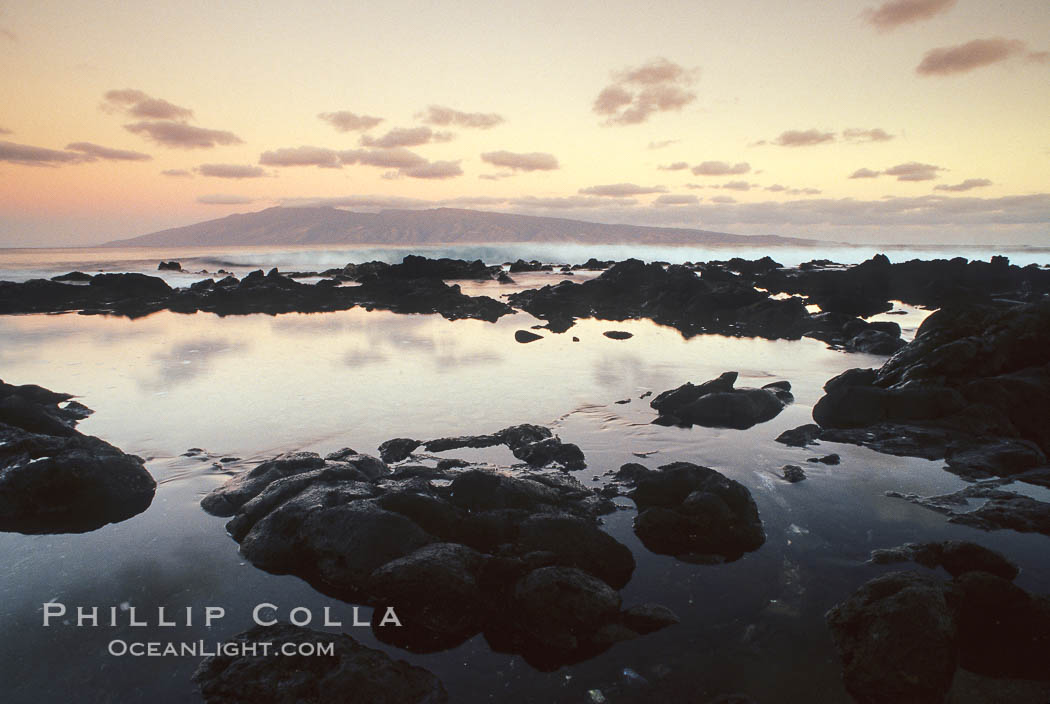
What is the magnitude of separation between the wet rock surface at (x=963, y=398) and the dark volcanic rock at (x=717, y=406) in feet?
4.26

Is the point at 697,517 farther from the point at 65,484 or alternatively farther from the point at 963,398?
the point at 65,484

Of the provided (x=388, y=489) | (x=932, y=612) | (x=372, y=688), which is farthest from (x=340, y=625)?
(x=932, y=612)

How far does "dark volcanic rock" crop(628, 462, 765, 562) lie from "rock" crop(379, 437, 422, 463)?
508cm

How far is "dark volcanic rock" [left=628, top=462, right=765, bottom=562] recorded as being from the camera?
846cm

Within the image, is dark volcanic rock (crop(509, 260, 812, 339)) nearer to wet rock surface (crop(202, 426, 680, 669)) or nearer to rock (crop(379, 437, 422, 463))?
rock (crop(379, 437, 422, 463))

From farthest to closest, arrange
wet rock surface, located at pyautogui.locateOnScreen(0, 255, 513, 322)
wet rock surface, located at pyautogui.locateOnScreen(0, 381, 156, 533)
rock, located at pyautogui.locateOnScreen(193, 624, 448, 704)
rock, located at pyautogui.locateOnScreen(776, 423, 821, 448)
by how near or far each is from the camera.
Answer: wet rock surface, located at pyautogui.locateOnScreen(0, 255, 513, 322)
rock, located at pyautogui.locateOnScreen(776, 423, 821, 448)
wet rock surface, located at pyautogui.locateOnScreen(0, 381, 156, 533)
rock, located at pyautogui.locateOnScreen(193, 624, 448, 704)

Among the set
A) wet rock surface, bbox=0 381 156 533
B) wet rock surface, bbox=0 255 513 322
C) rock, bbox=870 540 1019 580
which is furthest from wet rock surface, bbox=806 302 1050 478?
wet rock surface, bbox=0 255 513 322

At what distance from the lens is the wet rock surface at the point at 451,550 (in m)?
6.68

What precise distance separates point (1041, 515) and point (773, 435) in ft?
16.6

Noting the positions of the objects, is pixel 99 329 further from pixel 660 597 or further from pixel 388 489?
pixel 660 597

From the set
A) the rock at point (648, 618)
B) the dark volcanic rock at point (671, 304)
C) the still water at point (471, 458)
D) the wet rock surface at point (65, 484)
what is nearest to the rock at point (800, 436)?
the still water at point (471, 458)

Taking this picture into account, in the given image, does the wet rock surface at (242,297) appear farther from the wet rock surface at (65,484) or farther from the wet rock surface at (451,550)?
the wet rock surface at (451,550)

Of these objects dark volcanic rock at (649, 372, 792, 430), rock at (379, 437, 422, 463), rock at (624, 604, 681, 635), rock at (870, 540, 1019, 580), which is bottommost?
rock at (624, 604, 681, 635)

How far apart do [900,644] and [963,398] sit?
11.1 m
